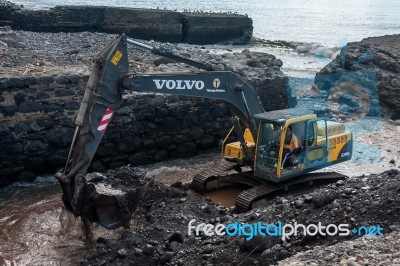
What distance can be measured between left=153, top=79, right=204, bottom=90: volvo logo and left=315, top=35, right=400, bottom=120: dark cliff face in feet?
28.4

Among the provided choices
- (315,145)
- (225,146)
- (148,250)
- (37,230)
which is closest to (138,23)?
(225,146)

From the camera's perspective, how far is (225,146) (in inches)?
404

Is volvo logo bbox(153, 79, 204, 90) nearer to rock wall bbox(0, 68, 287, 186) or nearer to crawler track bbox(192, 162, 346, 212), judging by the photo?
crawler track bbox(192, 162, 346, 212)

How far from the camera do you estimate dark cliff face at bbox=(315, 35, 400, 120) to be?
54.1 ft

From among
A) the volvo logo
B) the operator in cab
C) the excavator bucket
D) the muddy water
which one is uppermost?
the volvo logo

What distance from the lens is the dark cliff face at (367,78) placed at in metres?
16.5

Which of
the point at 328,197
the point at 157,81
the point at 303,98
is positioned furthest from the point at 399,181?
the point at 303,98

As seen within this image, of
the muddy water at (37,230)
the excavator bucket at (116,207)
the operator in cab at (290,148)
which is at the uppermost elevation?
the operator in cab at (290,148)

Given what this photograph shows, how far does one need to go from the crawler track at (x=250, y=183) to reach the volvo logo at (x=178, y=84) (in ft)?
6.16

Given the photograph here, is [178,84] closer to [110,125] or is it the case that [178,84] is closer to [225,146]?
[225,146]

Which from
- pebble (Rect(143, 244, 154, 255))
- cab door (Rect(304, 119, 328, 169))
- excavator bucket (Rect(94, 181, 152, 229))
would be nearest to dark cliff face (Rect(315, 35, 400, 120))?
cab door (Rect(304, 119, 328, 169))

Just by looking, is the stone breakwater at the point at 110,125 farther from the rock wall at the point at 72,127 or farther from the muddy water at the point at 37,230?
the muddy water at the point at 37,230

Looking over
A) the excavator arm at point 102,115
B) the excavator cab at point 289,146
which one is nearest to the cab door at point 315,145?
the excavator cab at point 289,146

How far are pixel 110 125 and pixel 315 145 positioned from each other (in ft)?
15.0
